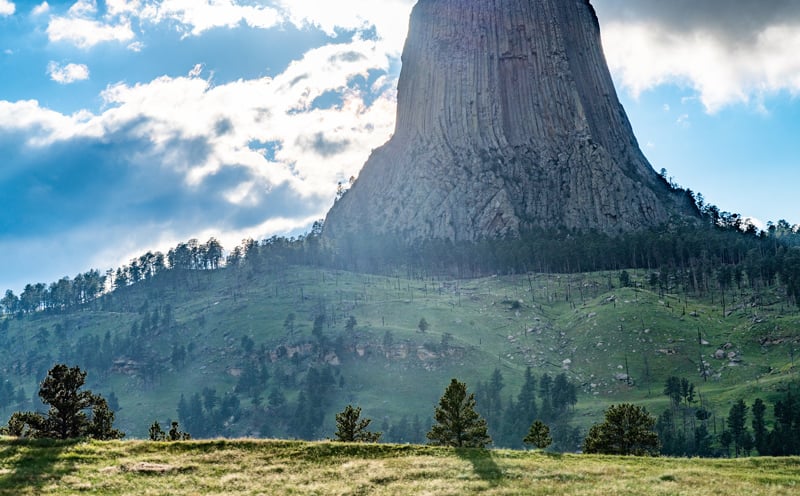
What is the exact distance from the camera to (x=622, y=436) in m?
78.3

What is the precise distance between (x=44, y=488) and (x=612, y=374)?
6719 inches

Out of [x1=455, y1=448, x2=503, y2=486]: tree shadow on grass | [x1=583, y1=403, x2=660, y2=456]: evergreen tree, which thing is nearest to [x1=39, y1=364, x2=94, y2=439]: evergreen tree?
[x1=455, y1=448, x2=503, y2=486]: tree shadow on grass

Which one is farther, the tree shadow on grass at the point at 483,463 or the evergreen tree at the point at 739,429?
the evergreen tree at the point at 739,429

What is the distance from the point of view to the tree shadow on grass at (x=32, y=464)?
1742 inches

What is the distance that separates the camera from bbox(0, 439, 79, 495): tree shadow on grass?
145ft

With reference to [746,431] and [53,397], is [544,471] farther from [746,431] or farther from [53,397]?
[746,431]

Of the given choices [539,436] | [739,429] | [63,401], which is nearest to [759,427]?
[739,429]

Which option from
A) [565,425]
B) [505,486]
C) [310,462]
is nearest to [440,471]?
[505,486]

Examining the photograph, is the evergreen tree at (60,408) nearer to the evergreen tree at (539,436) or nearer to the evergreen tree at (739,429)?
the evergreen tree at (539,436)

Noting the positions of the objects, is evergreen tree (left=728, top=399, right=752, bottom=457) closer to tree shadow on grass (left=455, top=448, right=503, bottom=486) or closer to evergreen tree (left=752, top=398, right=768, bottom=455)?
evergreen tree (left=752, top=398, right=768, bottom=455)

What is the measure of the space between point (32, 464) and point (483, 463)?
30571mm

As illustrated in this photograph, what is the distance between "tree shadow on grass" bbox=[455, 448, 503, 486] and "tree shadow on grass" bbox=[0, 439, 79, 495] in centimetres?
2693

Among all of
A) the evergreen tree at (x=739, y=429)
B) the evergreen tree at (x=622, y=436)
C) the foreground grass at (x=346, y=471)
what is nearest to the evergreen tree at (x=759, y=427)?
the evergreen tree at (x=739, y=429)

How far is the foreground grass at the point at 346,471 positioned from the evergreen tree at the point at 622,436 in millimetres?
19363
